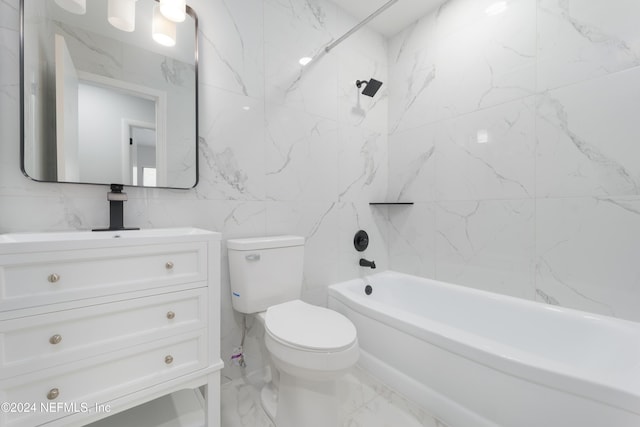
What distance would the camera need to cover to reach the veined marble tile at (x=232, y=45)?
56.0 inches

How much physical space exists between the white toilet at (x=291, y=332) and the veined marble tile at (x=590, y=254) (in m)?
1.23

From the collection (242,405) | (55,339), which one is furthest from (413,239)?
(55,339)

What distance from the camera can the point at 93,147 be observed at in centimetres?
114

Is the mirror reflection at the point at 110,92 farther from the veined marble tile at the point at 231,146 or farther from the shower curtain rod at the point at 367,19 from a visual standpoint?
the shower curtain rod at the point at 367,19

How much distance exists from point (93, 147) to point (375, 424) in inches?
72.9

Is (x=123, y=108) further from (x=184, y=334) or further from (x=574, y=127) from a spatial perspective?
(x=574, y=127)

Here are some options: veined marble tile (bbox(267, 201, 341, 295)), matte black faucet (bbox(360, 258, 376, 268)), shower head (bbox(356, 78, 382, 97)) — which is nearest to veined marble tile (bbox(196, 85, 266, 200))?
veined marble tile (bbox(267, 201, 341, 295))

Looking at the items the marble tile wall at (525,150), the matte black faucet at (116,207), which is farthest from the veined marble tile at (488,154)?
the matte black faucet at (116,207)

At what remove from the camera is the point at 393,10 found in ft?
6.53

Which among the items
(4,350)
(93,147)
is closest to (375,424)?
(4,350)

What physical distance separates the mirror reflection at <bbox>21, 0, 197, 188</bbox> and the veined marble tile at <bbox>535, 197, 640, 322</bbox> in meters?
2.02

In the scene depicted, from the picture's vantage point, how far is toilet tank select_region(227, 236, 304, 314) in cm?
139

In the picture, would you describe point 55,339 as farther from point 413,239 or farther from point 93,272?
point 413,239

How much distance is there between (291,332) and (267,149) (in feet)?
3.58
